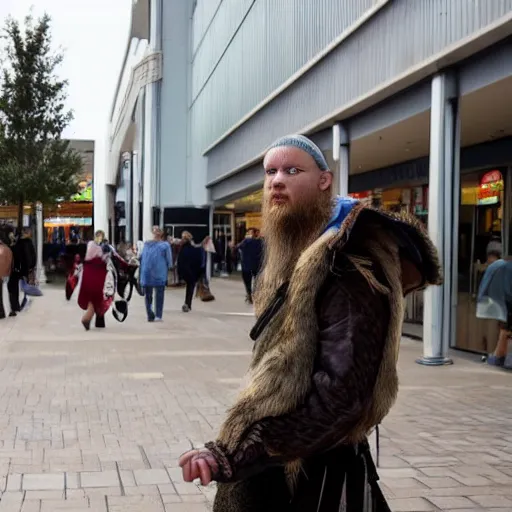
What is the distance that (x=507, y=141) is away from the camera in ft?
42.1

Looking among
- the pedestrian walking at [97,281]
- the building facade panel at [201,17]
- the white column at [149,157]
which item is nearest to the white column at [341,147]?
the pedestrian walking at [97,281]

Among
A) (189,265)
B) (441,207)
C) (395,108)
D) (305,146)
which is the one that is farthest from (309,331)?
(189,265)

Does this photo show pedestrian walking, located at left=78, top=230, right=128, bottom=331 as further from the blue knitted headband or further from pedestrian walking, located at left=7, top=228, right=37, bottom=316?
the blue knitted headband

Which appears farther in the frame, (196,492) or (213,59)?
(213,59)

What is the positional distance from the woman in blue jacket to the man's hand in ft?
42.1

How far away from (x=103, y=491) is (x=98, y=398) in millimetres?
2810

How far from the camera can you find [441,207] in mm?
9594

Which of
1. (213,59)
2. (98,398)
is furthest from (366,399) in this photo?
(213,59)

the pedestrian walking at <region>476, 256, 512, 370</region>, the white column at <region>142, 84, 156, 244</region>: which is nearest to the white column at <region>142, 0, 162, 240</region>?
the white column at <region>142, 84, 156, 244</region>

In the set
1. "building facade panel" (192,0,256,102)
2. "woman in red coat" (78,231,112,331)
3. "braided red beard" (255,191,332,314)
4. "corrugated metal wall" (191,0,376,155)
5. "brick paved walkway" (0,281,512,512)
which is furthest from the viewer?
"building facade panel" (192,0,256,102)

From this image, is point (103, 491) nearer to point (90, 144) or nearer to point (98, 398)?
point (98, 398)

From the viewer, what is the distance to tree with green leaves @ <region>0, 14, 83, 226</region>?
2591cm

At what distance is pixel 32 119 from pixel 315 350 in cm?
2614

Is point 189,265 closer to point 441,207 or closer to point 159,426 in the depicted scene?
point 441,207
